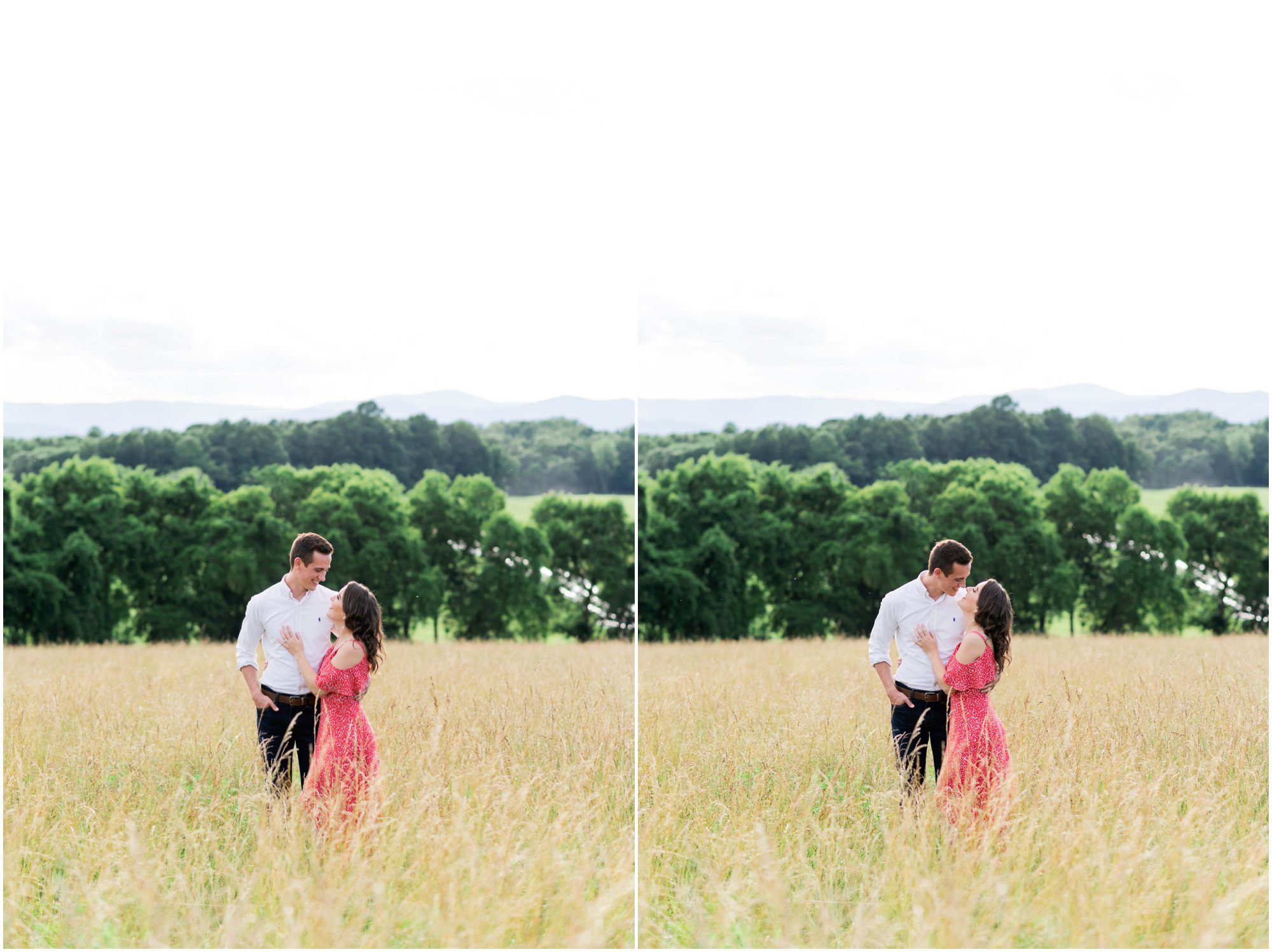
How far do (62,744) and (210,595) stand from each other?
11.7 metres

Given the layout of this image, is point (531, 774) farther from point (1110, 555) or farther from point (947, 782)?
point (1110, 555)

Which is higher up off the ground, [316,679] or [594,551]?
[316,679]

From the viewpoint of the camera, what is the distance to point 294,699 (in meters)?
4.72

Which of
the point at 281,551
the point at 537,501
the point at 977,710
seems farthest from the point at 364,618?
the point at 537,501

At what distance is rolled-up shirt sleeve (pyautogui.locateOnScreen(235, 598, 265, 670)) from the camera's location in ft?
15.3

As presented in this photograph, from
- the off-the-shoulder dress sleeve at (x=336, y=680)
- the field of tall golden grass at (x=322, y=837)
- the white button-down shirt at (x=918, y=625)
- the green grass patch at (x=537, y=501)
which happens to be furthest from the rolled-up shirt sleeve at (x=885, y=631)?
the green grass patch at (x=537, y=501)

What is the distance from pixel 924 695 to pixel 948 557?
73 centimetres

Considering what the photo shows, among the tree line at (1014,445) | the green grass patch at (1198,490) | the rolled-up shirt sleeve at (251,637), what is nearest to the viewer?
the rolled-up shirt sleeve at (251,637)

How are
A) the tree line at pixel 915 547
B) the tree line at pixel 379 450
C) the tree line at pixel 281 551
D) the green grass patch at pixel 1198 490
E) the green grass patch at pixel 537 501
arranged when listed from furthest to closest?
the green grass patch at pixel 1198 490 < the green grass patch at pixel 537 501 < the tree line at pixel 379 450 < the tree line at pixel 915 547 < the tree line at pixel 281 551

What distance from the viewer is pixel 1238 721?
19.6ft

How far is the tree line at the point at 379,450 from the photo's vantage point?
19547 millimetres

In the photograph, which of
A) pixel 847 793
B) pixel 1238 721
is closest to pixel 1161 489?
pixel 1238 721

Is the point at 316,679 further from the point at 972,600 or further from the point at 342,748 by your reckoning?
the point at 972,600

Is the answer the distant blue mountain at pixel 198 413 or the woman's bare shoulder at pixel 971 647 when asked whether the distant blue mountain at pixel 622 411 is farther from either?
the woman's bare shoulder at pixel 971 647
